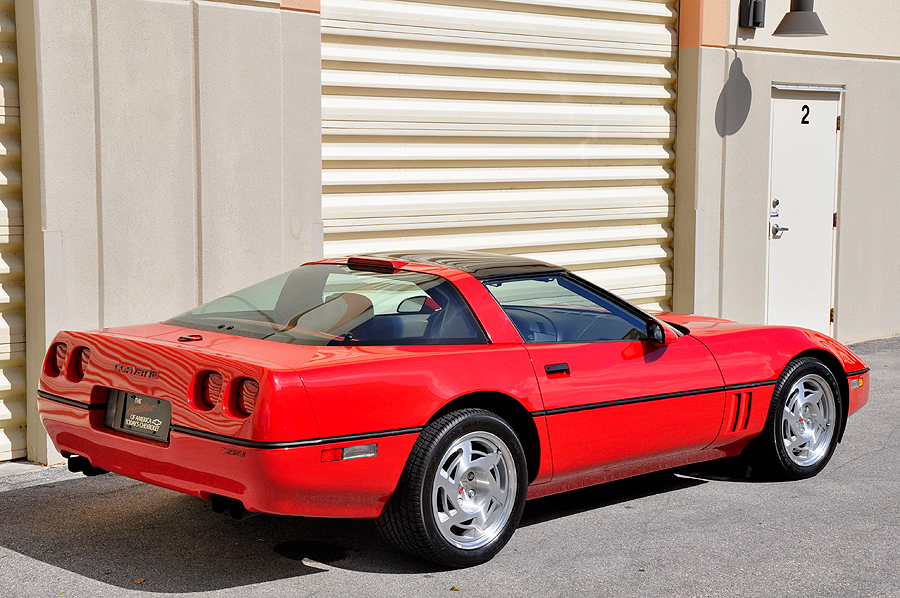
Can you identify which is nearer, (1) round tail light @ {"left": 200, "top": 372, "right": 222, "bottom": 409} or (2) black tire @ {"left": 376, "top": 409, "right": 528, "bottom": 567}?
(1) round tail light @ {"left": 200, "top": 372, "right": 222, "bottom": 409}

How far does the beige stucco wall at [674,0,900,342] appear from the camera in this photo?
9.45 metres

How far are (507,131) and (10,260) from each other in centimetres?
394

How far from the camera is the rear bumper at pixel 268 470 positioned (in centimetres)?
376

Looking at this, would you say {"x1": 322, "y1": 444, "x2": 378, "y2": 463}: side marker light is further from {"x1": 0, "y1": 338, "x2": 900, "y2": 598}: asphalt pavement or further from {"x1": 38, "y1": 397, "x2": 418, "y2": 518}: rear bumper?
{"x1": 0, "y1": 338, "x2": 900, "y2": 598}: asphalt pavement

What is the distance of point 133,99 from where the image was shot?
20.2 ft

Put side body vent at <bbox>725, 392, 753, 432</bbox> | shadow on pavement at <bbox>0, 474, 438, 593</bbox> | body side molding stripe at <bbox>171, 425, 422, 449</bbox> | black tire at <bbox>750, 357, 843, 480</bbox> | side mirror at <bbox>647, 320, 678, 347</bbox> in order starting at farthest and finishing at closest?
black tire at <bbox>750, 357, 843, 480</bbox> < side body vent at <bbox>725, 392, 753, 432</bbox> < side mirror at <bbox>647, 320, 678, 347</bbox> < shadow on pavement at <bbox>0, 474, 438, 593</bbox> < body side molding stripe at <bbox>171, 425, 422, 449</bbox>

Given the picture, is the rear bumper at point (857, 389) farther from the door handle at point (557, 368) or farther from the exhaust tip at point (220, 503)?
the exhaust tip at point (220, 503)

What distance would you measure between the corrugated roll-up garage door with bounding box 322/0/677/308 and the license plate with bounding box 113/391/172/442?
3.35 meters

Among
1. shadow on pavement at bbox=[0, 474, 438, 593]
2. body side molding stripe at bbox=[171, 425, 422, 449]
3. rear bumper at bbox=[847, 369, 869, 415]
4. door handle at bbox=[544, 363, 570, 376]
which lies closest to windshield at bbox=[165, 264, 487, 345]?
door handle at bbox=[544, 363, 570, 376]

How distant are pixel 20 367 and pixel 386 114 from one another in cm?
306

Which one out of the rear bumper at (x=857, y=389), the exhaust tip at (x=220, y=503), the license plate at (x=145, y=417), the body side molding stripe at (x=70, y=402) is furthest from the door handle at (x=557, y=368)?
the rear bumper at (x=857, y=389)

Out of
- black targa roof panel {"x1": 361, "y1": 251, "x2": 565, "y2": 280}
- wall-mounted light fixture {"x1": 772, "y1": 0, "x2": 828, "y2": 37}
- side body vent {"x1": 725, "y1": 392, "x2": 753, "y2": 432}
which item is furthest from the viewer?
wall-mounted light fixture {"x1": 772, "y1": 0, "x2": 828, "y2": 37}

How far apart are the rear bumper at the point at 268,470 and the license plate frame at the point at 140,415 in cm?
4

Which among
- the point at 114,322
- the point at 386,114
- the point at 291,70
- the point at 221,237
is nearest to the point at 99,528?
the point at 114,322
